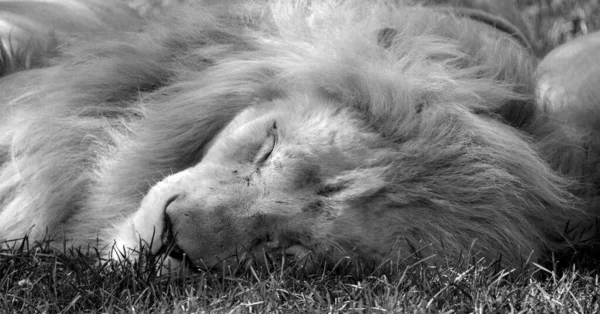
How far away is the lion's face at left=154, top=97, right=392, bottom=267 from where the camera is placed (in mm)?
2520

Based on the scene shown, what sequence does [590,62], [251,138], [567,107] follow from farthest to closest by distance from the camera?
1. [590,62]
2. [567,107]
3. [251,138]

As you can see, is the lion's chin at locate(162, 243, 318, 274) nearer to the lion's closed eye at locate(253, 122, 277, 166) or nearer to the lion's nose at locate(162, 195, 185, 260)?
the lion's nose at locate(162, 195, 185, 260)

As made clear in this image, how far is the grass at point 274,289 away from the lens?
229cm

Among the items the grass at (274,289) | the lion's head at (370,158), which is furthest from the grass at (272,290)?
the lion's head at (370,158)

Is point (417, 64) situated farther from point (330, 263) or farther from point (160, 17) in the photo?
point (160, 17)

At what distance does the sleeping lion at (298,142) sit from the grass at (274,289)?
8 centimetres

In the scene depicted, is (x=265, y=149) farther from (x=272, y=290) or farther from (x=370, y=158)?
(x=272, y=290)

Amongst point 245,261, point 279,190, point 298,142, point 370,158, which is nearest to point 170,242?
point 245,261

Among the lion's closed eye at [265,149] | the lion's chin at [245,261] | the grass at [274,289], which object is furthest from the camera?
the lion's closed eye at [265,149]

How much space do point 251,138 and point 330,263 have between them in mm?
423

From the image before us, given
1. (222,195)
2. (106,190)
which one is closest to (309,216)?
(222,195)

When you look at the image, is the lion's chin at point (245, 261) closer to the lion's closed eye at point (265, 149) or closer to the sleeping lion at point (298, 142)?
the sleeping lion at point (298, 142)

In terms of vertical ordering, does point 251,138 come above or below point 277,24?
below

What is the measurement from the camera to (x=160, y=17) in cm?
339
